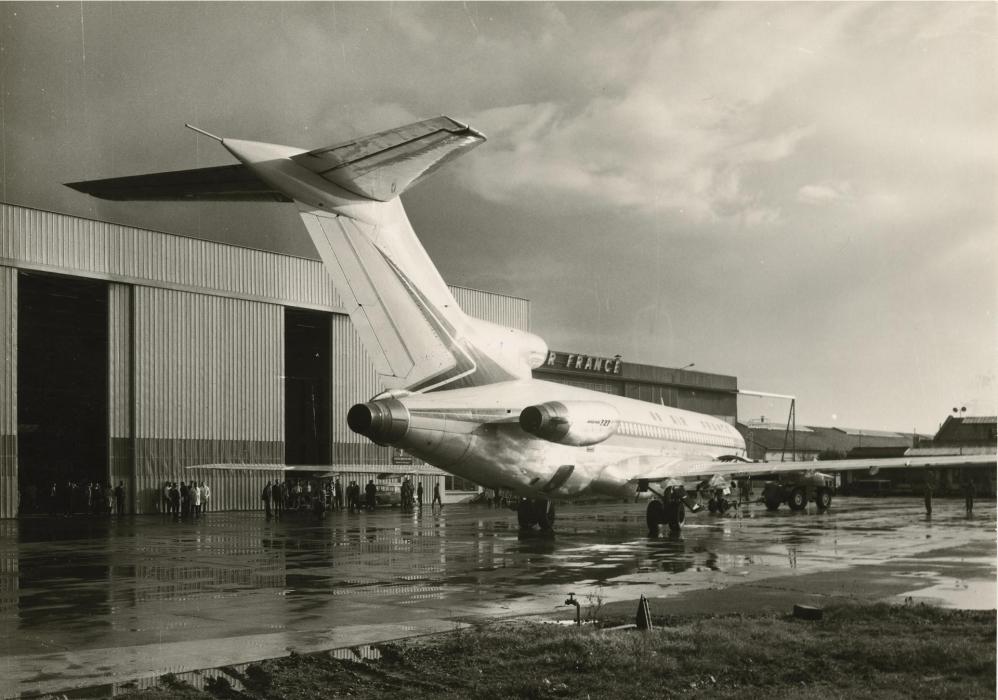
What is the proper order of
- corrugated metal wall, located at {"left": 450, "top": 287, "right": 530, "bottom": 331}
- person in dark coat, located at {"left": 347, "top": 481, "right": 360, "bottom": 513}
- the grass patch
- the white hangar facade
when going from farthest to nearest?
corrugated metal wall, located at {"left": 450, "top": 287, "right": 530, "bottom": 331} < person in dark coat, located at {"left": 347, "top": 481, "right": 360, "bottom": 513} < the white hangar facade < the grass patch

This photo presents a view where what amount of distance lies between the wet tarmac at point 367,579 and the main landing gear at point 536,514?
79 centimetres

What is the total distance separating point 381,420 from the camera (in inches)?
630

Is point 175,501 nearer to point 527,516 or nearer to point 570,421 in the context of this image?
point 527,516

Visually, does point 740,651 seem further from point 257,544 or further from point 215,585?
point 257,544

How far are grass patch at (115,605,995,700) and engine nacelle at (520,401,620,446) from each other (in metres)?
8.95

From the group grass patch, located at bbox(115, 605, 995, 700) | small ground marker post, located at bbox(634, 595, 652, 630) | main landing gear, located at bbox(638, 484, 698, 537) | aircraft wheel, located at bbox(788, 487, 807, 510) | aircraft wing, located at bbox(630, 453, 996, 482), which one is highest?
aircraft wing, located at bbox(630, 453, 996, 482)

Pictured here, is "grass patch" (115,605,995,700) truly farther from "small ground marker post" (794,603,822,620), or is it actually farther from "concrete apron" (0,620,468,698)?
"concrete apron" (0,620,468,698)

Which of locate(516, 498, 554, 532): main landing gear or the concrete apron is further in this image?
locate(516, 498, 554, 532): main landing gear

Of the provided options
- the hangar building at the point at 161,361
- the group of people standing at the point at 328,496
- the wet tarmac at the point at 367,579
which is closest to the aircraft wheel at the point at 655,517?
the wet tarmac at the point at 367,579

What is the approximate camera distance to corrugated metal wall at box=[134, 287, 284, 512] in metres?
36.5

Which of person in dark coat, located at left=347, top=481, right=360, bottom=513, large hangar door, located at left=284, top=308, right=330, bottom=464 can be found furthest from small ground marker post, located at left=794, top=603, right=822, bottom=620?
large hangar door, located at left=284, top=308, right=330, bottom=464

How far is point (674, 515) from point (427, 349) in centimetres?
920

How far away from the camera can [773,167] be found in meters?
13.1

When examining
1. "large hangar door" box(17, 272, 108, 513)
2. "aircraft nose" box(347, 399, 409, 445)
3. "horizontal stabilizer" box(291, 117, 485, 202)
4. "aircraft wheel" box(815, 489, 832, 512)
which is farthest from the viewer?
"large hangar door" box(17, 272, 108, 513)
